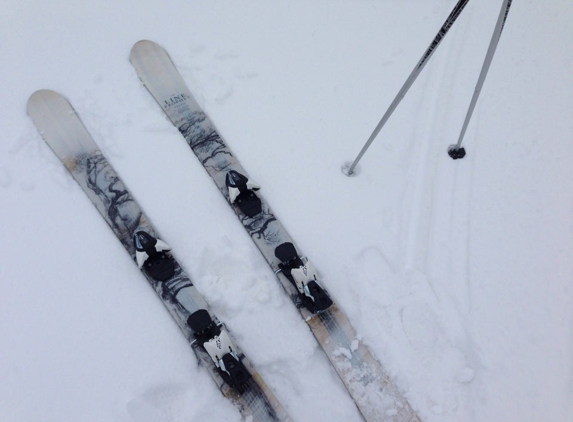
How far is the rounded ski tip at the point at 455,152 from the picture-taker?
339 centimetres

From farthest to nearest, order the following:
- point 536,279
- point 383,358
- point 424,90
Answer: point 424,90, point 536,279, point 383,358

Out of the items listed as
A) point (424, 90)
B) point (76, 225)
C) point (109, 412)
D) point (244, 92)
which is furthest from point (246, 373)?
point (424, 90)

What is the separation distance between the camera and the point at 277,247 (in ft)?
9.75

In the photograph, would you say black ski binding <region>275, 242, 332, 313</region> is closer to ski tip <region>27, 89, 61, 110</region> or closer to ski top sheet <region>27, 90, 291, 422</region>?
ski top sheet <region>27, 90, 291, 422</region>

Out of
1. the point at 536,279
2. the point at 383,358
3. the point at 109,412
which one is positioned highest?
the point at 109,412

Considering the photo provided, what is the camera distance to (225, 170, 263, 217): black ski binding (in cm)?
303

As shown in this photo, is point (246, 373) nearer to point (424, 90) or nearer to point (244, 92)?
point (244, 92)

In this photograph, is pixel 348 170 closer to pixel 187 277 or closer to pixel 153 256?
pixel 187 277

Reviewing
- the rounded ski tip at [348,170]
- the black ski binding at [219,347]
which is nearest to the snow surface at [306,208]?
the rounded ski tip at [348,170]

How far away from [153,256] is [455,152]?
258cm

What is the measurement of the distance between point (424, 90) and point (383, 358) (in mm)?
2347

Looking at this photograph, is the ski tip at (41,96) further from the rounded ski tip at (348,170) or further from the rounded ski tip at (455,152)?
the rounded ski tip at (455,152)

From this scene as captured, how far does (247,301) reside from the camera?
9.58ft

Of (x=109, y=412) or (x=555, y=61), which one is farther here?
(x=555, y=61)
